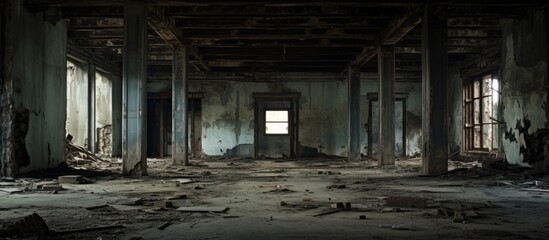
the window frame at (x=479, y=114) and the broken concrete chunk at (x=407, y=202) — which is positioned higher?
the window frame at (x=479, y=114)

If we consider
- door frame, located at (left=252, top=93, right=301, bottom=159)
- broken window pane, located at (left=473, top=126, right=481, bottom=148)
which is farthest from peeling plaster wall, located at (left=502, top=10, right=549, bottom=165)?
door frame, located at (left=252, top=93, right=301, bottom=159)

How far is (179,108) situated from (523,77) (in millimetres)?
Answer: 9247

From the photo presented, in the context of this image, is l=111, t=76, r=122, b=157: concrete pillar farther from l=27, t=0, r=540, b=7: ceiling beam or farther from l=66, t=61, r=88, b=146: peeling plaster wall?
l=27, t=0, r=540, b=7: ceiling beam

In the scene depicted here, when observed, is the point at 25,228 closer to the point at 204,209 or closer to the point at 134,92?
the point at 204,209

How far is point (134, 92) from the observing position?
10.7 metres

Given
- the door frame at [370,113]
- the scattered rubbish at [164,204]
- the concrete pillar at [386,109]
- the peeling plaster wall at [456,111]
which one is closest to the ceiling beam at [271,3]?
the concrete pillar at [386,109]

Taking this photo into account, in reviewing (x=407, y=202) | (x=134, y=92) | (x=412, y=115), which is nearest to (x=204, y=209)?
(x=407, y=202)

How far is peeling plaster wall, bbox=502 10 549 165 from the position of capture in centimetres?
1082

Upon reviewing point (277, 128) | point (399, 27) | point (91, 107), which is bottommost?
point (277, 128)

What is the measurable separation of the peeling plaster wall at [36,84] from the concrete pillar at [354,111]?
1045 centimetres

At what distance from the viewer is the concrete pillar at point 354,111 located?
19.5 meters

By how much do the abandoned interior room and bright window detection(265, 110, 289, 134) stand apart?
2.7 inches

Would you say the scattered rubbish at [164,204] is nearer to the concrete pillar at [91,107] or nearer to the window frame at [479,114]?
the concrete pillar at [91,107]

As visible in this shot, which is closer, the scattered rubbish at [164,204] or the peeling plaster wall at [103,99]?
the scattered rubbish at [164,204]
